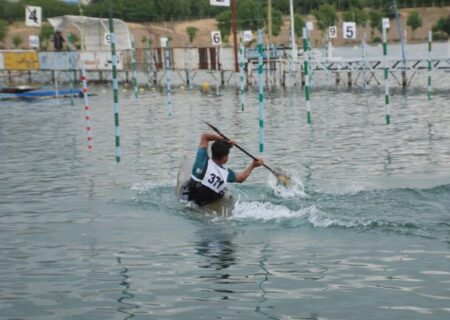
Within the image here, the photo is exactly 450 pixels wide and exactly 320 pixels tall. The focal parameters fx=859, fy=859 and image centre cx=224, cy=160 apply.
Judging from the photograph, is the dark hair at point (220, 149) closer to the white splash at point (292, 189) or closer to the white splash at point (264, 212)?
the white splash at point (264, 212)

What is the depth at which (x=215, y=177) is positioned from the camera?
40.3ft

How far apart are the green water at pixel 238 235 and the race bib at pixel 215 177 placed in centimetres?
47

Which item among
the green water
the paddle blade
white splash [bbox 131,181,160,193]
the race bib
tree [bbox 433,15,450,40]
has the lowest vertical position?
the green water

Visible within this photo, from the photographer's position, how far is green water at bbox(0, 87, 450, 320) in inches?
315

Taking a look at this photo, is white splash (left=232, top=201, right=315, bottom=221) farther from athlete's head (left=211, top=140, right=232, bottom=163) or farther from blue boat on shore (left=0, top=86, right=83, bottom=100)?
blue boat on shore (left=0, top=86, right=83, bottom=100)

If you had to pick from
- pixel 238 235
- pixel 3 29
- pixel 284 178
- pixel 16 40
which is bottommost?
pixel 238 235

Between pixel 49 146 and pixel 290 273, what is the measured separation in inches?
606

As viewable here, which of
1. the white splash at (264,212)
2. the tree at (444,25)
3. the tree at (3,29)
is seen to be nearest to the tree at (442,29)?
the tree at (444,25)

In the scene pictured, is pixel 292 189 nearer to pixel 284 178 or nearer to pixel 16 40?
pixel 284 178

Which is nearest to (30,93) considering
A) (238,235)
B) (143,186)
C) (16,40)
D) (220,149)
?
(143,186)

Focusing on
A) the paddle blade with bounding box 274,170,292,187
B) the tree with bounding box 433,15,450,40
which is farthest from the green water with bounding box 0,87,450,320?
the tree with bounding box 433,15,450,40

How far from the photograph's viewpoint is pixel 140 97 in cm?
4591

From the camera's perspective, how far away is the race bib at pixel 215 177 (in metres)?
12.2

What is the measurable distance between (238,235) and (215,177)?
1.50m
